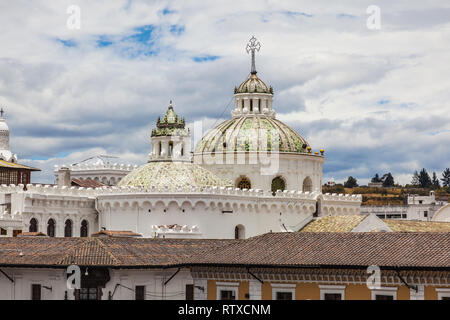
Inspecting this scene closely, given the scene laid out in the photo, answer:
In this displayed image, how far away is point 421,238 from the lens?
176 ft

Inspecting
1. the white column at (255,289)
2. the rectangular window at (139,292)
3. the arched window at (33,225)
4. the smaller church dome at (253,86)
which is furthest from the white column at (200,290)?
the smaller church dome at (253,86)

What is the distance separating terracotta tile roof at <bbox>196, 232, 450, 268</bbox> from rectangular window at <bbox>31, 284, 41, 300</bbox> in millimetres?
8599

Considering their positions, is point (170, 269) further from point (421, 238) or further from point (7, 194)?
point (7, 194)

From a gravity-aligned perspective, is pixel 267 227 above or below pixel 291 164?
below

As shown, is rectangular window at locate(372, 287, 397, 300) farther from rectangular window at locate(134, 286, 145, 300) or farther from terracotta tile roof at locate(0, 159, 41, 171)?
terracotta tile roof at locate(0, 159, 41, 171)

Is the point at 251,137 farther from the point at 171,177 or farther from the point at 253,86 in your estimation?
the point at 171,177

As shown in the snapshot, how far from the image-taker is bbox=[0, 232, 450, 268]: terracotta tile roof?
51281 mm

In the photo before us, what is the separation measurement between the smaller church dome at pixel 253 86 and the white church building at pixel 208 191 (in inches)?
3.3

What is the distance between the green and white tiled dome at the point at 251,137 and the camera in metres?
92.1

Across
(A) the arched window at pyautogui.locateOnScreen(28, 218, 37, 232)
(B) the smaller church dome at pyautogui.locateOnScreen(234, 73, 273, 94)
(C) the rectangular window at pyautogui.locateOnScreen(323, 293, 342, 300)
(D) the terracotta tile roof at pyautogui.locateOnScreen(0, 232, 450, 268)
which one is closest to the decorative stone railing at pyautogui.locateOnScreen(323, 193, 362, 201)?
(B) the smaller church dome at pyautogui.locateOnScreen(234, 73, 273, 94)
